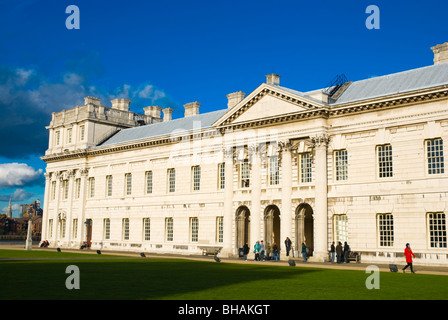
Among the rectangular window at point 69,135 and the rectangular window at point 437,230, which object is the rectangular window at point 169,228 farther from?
the rectangular window at point 437,230

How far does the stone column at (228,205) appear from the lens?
4109 cm

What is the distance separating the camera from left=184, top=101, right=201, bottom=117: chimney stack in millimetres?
54969

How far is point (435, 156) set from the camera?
103ft

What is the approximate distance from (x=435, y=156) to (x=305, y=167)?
365 inches

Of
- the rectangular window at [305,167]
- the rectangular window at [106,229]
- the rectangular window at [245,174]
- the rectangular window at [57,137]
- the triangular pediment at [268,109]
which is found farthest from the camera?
the rectangular window at [57,137]

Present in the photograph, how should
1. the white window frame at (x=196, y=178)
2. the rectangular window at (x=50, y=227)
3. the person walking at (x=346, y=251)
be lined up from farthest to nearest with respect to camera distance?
the rectangular window at (x=50, y=227) < the white window frame at (x=196, y=178) < the person walking at (x=346, y=251)

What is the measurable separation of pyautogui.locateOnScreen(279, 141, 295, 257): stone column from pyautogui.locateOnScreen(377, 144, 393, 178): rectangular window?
262 inches

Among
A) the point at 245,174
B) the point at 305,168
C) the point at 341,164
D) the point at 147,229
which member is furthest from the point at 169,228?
the point at 341,164

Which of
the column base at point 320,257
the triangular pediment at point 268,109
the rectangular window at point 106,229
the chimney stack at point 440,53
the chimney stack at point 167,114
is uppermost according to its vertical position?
the chimney stack at point 167,114

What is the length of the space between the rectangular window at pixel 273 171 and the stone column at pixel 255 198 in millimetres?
869

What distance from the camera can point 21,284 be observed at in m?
16.0

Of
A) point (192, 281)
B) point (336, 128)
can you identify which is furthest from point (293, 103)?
point (192, 281)

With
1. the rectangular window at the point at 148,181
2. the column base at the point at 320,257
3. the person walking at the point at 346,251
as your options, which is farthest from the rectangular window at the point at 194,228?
the person walking at the point at 346,251

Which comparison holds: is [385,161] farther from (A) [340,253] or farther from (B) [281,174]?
(B) [281,174]
